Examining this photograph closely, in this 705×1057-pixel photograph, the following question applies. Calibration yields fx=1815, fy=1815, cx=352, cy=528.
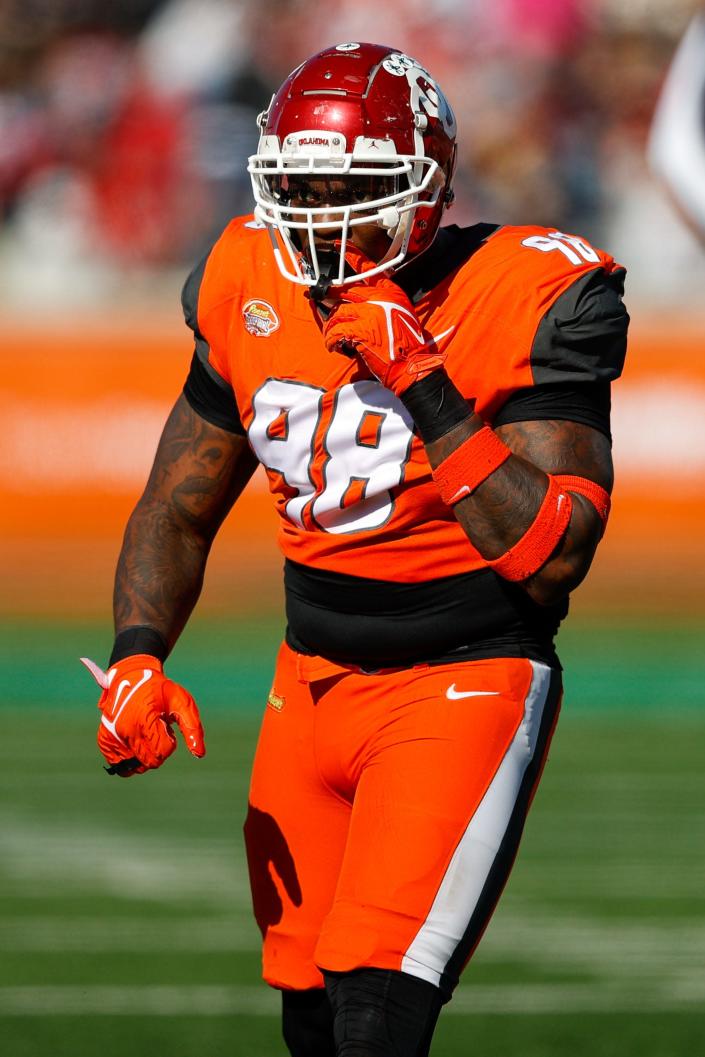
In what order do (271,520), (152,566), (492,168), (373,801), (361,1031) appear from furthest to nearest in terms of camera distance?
(492,168) < (271,520) < (152,566) < (373,801) < (361,1031)

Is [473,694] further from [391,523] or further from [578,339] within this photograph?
[578,339]

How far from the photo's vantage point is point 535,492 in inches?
101

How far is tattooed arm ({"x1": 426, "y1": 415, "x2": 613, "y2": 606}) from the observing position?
255 cm

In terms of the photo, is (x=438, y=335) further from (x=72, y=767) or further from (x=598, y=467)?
(x=72, y=767)

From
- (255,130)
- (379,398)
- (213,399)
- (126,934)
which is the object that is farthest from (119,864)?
(255,130)

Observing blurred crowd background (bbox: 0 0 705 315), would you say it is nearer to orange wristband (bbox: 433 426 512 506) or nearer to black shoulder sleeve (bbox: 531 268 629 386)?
black shoulder sleeve (bbox: 531 268 629 386)

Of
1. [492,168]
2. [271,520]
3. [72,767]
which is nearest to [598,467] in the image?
[72,767]

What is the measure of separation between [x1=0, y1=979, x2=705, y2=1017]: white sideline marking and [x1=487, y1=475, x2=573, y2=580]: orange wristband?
193 cm

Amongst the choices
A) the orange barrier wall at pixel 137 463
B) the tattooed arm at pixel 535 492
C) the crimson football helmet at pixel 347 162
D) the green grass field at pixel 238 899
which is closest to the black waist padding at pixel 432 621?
the tattooed arm at pixel 535 492

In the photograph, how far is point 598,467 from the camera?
8.84 feet

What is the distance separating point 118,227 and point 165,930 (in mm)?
7956

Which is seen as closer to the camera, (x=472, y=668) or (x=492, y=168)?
(x=472, y=668)

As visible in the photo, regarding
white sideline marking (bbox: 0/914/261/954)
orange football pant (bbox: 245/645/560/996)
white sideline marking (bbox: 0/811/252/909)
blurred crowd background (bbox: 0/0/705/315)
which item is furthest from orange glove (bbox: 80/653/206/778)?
blurred crowd background (bbox: 0/0/705/315)

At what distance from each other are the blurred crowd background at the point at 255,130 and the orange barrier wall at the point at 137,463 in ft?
5.43
